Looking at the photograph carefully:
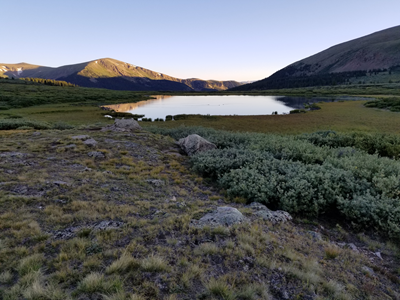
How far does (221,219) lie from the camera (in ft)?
21.9

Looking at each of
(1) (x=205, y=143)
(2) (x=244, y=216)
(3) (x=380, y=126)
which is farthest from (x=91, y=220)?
(3) (x=380, y=126)

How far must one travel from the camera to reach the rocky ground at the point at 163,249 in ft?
13.2

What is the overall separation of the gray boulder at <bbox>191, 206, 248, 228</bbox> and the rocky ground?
3 cm

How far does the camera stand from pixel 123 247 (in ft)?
17.1

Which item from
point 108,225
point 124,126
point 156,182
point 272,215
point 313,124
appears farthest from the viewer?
point 313,124

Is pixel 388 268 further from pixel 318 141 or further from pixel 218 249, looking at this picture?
pixel 318 141

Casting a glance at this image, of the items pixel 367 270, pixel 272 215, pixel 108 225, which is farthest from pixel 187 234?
pixel 367 270

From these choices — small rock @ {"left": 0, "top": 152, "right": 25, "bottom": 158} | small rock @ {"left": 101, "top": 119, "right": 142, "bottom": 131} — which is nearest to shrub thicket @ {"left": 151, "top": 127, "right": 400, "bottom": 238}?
small rock @ {"left": 0, "top": 152, "right": 25, "bottom": 158}

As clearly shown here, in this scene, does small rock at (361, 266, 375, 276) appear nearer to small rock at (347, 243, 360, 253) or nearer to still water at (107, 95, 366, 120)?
small rock at (347, 243, 360, 253)

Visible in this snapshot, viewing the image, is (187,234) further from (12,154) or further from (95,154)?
(12,154)

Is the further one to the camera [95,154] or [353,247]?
[95,154]

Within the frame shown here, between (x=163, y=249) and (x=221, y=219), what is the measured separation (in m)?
2.23

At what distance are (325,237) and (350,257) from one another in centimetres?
119

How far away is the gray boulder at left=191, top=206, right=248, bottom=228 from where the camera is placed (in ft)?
21.1
